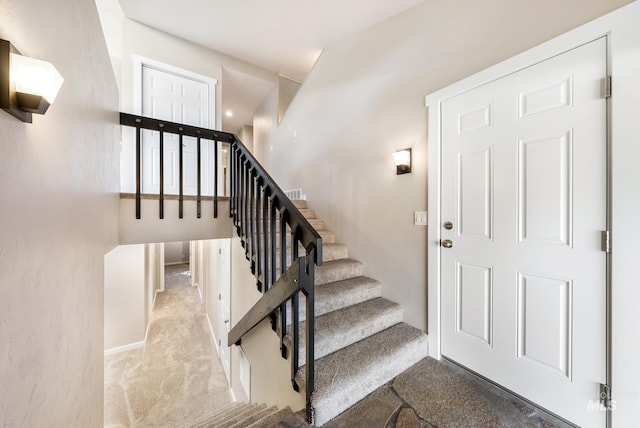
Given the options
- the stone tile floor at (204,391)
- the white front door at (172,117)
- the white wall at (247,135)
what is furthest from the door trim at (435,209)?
the white wall at (247,135)

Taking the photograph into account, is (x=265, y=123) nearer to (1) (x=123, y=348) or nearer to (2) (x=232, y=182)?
(2) (x=232, y=182)

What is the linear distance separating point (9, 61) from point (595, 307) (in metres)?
2.48

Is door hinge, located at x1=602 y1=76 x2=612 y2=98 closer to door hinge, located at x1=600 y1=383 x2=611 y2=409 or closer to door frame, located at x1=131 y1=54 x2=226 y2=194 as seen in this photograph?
door hinge, located at x1=600 y1=383 x2=611 y2=409

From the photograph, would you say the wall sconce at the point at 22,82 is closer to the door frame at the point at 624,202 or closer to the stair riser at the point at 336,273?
the stair riser at the point at 336,273

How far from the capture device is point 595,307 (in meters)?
1.27

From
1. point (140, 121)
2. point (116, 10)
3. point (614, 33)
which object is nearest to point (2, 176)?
point (140, 121)

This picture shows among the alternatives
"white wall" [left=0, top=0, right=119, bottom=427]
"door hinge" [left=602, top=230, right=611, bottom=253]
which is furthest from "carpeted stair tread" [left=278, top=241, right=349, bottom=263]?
"door hinge" [left=602, top=230, right=611, bottom=253]

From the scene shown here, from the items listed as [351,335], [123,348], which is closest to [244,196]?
[351,335]

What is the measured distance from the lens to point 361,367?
1587 millimetres

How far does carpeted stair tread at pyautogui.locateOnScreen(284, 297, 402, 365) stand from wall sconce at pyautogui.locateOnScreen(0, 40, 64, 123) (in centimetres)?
153

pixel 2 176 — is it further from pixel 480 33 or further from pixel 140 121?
pixel 480 33

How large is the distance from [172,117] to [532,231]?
4.14 meters

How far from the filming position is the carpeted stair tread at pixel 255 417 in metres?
1.46

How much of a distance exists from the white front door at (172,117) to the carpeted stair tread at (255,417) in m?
2.92
